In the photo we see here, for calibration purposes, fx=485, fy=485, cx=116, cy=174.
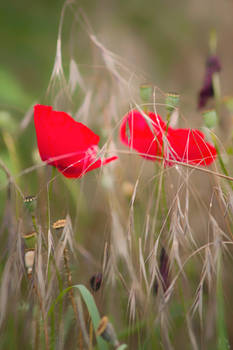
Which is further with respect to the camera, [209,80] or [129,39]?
[129,39]

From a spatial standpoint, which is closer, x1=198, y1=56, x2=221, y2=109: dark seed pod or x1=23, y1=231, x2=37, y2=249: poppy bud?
x1=23, y1=231, x2=37, y2=249: poppy bud

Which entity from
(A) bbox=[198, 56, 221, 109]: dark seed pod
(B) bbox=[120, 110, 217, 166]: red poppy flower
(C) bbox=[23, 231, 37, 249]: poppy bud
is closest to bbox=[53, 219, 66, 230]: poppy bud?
(C) bbox=[23, 231, 37, 249]: poppy bud

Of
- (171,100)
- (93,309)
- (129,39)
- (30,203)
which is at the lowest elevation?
(93,309)

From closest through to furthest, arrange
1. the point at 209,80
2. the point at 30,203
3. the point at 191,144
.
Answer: the point at 30,203, the point at 191,144, the point at 209,80

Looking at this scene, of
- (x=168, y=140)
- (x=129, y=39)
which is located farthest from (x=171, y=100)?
(x=129, y=39)

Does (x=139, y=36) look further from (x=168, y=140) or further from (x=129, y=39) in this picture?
(x=168, y=140)

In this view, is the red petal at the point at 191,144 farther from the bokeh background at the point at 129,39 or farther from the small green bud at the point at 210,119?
the bokeh background at the point at 129,39

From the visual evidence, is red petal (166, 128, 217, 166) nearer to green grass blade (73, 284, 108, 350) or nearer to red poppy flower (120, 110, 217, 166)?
red poppy flower (120, 110, 217, 166)

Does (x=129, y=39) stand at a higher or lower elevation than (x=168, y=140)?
higher

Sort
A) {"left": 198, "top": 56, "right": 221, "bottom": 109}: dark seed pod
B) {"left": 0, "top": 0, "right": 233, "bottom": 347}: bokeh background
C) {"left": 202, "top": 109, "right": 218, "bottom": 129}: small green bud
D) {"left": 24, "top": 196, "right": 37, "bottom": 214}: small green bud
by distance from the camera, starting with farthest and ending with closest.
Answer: {"left": 0, "top": 0, "right": 233, "bottom": 347}: bokeh background
{"left": 198, "top": 56, "right": 221, "bottom": 109}: dark seed pod
{"left": 202, "top": 109, "right": 218, "bottom": 129}: small green bud
{"left": 24, "top": 196, "right": 37, "bottom": 214}: small green bud

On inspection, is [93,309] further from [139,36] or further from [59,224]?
[139,36]

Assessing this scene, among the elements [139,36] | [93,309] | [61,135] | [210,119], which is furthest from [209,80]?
[139,36]

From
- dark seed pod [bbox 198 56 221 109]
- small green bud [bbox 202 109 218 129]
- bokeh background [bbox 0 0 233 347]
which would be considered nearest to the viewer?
A: small green bud [bbox 202 109 218 129]

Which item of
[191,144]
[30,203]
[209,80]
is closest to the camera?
[30,203]
